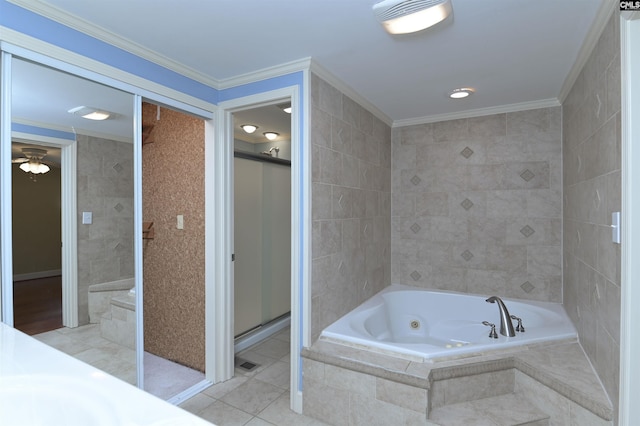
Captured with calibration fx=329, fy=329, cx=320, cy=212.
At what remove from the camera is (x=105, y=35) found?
5.64ft

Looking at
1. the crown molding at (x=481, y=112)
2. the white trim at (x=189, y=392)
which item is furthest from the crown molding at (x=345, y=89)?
the white trim at (x=189, y=392)

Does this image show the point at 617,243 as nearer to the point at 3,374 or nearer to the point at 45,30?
the point at 3,374

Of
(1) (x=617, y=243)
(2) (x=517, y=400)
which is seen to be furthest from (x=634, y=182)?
(2) (x=517, y=400)

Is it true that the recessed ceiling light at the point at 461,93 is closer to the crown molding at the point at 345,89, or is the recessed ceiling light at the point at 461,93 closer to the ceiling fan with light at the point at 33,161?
the crown molding at the point at 345,89

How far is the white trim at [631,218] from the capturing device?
127 cm

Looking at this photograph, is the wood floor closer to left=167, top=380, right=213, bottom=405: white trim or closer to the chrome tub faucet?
left=167, top=380, right=213, bottom=405: white trim

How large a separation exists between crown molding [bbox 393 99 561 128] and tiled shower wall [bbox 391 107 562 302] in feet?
0.14

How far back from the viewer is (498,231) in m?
3.12

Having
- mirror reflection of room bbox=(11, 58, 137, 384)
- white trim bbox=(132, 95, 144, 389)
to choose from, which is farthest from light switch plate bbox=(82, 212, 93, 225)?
white trim bbox=(132, 95, 144, 389)

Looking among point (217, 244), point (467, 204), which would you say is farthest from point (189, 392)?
point (467, 204)

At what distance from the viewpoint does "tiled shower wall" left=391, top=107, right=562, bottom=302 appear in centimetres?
293

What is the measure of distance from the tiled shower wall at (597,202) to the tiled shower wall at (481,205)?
0.45 m

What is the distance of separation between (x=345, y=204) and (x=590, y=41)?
5.65 feet

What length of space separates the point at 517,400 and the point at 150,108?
331 cm
